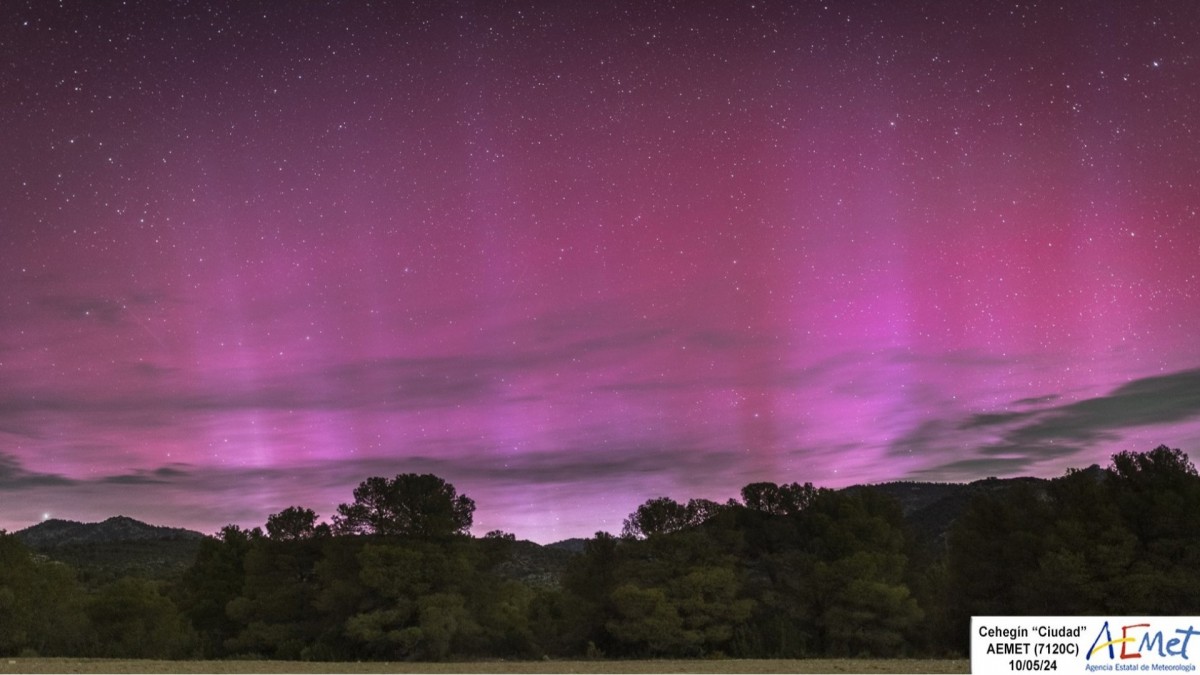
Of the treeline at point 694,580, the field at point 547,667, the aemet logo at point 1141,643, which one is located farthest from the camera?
the treeline at point 694,580

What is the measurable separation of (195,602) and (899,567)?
1194 inches

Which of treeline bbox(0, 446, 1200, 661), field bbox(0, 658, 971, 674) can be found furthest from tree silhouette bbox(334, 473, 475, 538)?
field bbox(0, 658, 971, 674)

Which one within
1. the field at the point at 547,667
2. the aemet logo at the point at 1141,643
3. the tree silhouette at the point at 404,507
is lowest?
the field at the point at 547,667

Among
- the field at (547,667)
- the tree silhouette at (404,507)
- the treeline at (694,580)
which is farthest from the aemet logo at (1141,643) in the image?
the tree silhouette at (404,507)

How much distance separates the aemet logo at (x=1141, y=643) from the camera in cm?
1680

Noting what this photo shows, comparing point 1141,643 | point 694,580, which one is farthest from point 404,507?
point 1141,643

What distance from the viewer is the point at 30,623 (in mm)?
39688

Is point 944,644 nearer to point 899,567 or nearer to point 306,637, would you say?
point 899,567

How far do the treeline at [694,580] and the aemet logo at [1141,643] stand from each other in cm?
1845

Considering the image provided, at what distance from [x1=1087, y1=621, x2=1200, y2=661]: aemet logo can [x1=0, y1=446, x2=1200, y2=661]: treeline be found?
18.5 m

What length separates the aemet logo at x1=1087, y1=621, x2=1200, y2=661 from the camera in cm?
1680

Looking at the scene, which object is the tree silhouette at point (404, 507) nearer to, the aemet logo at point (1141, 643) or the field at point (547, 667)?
the field at point (547, 667)

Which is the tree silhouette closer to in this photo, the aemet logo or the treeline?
the treeline

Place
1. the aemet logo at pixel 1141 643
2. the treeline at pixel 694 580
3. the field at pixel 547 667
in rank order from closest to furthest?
the aemet logo at pixel 1141 643
the field at pixel 547 667
the treeline at pixel 694 580
